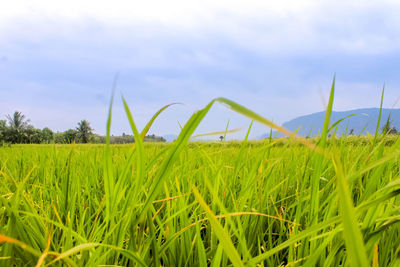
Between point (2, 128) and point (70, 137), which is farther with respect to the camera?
point (2, 128)

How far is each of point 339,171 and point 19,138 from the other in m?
41.0

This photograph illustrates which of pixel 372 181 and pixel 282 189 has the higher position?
pixel 372 181

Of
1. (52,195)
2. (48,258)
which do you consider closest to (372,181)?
(48,258)

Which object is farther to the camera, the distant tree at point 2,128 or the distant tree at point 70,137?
the distant tree at point 2,128

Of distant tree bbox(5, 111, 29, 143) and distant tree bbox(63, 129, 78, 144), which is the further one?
distant tree bbox(5, 111, 29, 143)

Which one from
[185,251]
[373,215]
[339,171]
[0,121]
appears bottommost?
[185,251]

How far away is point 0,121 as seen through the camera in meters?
34.0

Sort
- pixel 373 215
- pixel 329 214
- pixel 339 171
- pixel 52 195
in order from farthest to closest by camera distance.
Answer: pixel 52 195 → pixel 329 214 → pixel 373 215 → pixel 339 171

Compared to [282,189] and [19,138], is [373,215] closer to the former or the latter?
[282,189]

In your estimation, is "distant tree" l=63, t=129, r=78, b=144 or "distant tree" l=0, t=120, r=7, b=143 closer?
"distant tree" l=63, t=129, r=78, b=144

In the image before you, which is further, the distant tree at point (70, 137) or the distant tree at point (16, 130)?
the distant tree at point (16, 130)

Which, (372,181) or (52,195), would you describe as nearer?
(372,181)

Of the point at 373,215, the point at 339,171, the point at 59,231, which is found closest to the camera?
the point at 339,171

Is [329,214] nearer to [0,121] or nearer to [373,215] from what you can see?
[373,215]
